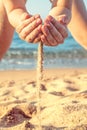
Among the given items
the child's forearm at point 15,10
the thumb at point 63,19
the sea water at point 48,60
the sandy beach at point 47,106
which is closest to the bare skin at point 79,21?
the sandy beach at point 47,106

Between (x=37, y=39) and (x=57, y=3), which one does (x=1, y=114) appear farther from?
(x=37, y=39)

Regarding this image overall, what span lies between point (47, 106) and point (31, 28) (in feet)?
6.01

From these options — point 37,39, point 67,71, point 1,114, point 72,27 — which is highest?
point 37,39

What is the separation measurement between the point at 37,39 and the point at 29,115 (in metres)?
1.65

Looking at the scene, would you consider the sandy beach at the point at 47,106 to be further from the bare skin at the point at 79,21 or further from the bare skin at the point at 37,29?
the bare skin at the point at 37,29

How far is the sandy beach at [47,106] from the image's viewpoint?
3.17 metres

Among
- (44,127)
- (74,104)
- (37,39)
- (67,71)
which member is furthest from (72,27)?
(67,71)

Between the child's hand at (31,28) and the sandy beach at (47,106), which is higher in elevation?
the child's hand at (31,28)

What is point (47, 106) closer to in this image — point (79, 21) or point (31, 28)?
point (79, 21)

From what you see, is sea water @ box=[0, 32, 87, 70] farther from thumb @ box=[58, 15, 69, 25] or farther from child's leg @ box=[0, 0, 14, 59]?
thumb @ box=[58, 15, 69, 25]

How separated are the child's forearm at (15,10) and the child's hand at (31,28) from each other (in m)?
0.12

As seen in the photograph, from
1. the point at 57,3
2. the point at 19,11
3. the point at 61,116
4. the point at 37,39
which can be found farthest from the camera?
the point at 61,116

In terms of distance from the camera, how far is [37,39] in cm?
202

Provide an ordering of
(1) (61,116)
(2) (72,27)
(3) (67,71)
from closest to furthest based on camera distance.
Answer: (1) (61,116)
(2) (72,27)
(3) (67,71)
